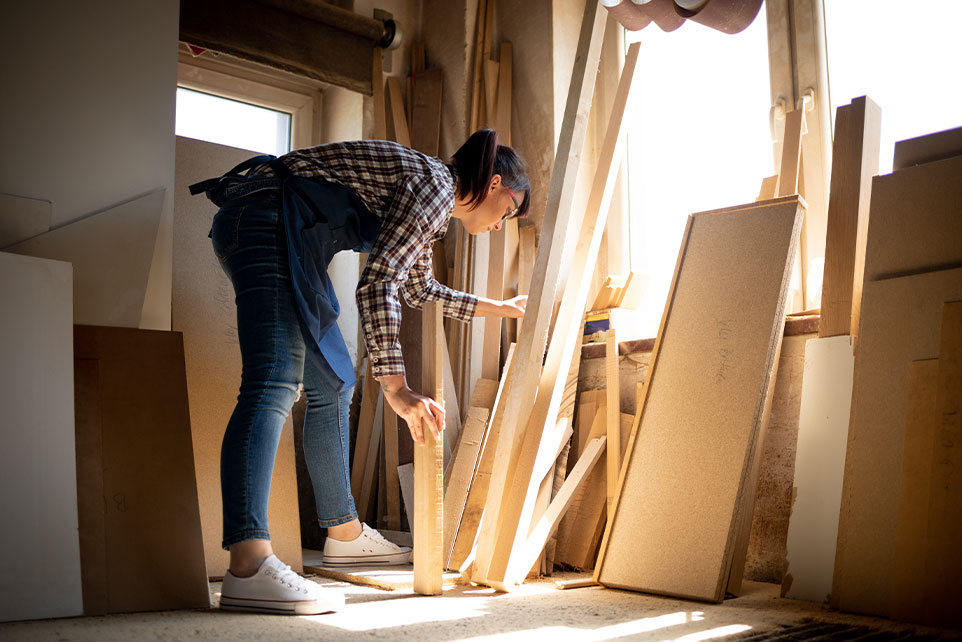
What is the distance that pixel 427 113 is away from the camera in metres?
3.36

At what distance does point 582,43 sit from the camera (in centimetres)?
226

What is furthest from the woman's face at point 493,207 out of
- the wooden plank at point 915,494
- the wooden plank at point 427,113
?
the wooden plank at point 427,113

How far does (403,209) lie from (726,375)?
0.89 metres

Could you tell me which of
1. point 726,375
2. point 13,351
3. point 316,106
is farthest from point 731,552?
point 316,106

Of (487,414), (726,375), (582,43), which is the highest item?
(582,43)

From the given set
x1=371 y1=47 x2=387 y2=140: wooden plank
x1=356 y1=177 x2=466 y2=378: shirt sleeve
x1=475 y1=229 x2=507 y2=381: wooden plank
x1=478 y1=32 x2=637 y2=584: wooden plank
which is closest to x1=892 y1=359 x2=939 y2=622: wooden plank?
x1=478 y1=32 x2=637 y2=584: wooden plank

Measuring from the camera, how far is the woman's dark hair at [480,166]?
6.27 feet

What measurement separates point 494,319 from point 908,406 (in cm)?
150

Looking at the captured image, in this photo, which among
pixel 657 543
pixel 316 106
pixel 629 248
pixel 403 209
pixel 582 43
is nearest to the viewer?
pixel 403 209

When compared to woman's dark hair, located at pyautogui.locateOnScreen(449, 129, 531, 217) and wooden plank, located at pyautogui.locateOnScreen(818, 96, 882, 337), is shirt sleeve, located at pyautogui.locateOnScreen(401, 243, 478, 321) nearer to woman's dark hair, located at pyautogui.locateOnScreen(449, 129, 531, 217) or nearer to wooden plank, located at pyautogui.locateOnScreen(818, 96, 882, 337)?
woman's dark hair, located at pyautogui.locateOnScreen(449, 129, 531, 217)

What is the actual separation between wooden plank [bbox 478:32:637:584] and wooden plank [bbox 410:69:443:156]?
1126mm

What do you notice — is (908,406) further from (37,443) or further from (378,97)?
(378,97)

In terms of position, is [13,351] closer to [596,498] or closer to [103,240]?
[103,240]

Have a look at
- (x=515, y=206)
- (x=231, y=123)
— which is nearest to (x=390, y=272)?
(x=515, y=206)
